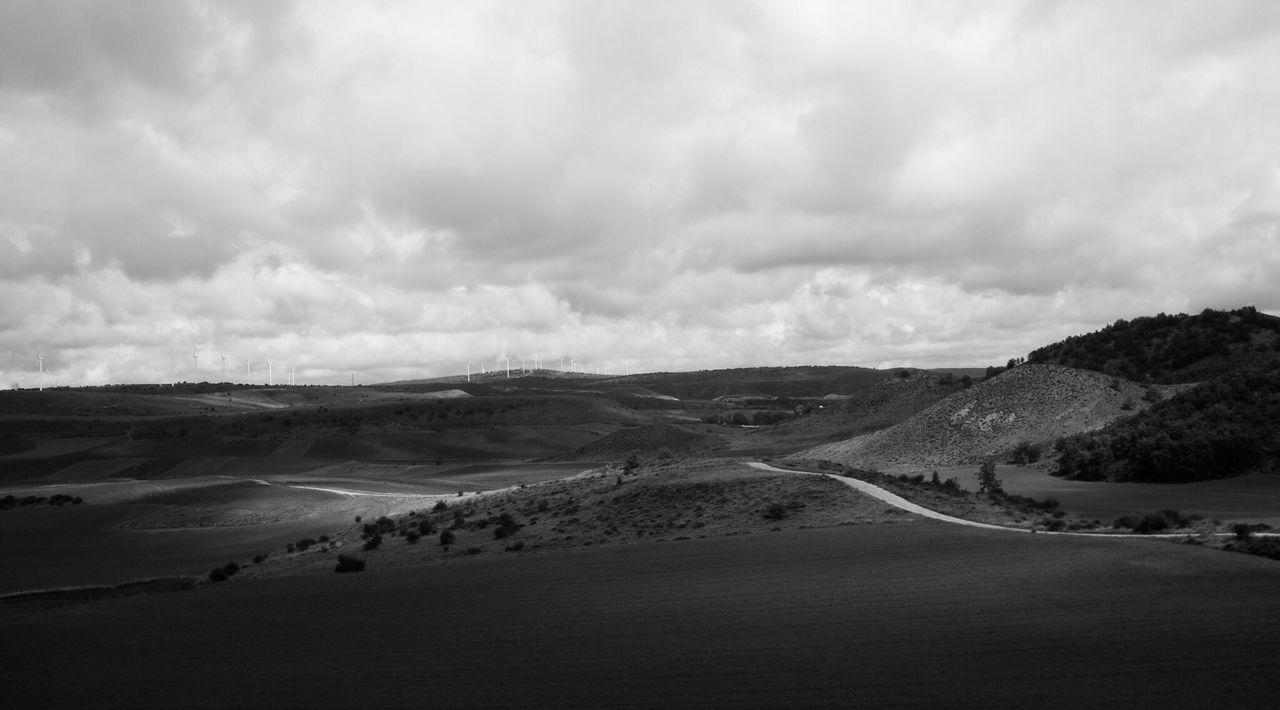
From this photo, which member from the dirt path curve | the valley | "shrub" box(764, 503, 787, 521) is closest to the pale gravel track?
the dirt path curve

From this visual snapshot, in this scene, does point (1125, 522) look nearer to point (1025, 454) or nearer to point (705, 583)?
point (705, 583)

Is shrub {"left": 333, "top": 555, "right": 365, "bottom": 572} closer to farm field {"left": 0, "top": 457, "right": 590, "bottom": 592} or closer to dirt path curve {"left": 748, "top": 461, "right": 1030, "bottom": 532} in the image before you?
farm field {"left": 0, "top": 457, "right": 590, "bottom": 592}

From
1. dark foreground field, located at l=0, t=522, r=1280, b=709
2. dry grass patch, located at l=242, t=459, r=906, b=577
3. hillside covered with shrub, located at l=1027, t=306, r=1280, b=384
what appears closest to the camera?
dark foreground field, located at l=0, t=522, r=1280, b=709

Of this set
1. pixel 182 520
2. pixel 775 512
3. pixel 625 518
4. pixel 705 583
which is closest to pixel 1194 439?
pixel 775 512

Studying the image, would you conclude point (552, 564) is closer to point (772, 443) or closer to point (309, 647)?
point (309, 647)

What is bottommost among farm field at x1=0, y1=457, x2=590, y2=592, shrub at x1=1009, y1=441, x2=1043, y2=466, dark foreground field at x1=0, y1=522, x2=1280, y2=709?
farm field at x1=0, y1=457, x2=590, y2=592

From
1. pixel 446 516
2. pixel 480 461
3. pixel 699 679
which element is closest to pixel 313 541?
pixel 446 516
